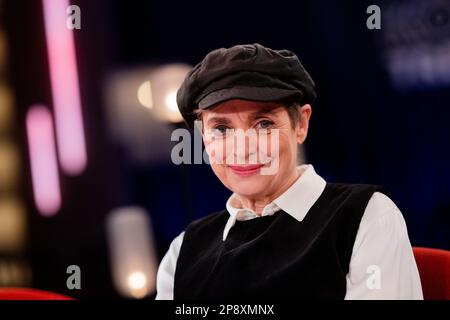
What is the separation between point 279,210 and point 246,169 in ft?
0.50

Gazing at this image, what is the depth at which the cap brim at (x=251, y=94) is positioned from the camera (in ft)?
4.38

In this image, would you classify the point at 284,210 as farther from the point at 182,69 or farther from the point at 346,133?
the point at 182,69

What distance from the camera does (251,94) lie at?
1335 mm

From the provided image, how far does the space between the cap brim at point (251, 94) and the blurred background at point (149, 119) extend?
1.52ft

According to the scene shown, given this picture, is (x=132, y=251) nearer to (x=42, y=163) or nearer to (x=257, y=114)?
(x=42, y=163)

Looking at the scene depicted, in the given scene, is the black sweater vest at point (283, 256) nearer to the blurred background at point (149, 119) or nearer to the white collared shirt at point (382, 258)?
the white collared shirt at point (382, 258)

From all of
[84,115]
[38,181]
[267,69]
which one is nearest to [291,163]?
[267,69]

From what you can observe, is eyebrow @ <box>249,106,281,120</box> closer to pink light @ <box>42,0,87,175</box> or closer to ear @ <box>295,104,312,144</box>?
ear @ <box>295,104,312,144</box>

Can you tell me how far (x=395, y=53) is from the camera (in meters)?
1.76

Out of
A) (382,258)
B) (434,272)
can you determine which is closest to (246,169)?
(382,258)

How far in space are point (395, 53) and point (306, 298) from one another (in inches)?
32.7

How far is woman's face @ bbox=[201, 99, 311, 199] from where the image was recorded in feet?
4.61

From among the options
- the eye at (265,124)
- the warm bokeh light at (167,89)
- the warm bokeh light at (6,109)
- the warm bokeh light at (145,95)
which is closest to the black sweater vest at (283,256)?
the eye at (265,124)

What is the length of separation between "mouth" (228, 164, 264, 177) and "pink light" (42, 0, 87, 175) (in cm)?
95
